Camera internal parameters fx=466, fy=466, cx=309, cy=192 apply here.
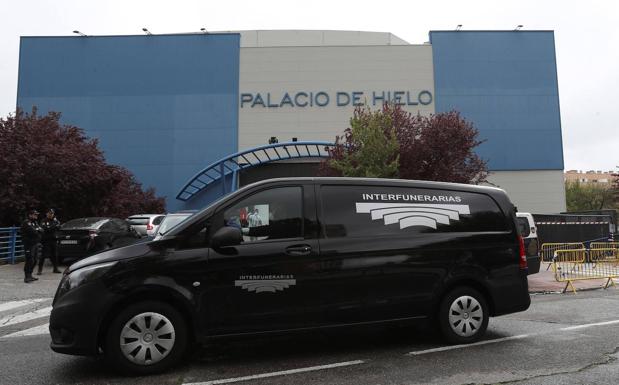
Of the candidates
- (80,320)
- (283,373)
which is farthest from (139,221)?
(283,373)

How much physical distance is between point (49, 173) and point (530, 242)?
16.0 metres

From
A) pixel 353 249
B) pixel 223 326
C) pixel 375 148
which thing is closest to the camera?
pixel 223 326

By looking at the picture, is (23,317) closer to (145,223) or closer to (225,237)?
(225,237)

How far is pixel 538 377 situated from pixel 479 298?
134 centimetres

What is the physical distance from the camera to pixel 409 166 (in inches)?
631

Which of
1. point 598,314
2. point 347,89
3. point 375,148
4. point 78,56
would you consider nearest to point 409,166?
point 375,148

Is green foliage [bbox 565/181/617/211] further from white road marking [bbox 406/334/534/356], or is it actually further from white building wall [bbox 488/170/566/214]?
white road marking [bbox 406/334/534/356]

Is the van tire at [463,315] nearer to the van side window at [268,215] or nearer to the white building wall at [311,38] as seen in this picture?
the van side window at [268,215]

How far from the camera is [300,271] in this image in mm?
4707

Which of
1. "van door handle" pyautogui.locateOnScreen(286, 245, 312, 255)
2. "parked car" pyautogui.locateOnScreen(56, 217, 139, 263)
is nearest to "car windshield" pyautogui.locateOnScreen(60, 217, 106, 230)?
"parked car" pyautogui.locateOnScreen(56, 217, 139, 263)

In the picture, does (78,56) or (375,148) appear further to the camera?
(78,56)

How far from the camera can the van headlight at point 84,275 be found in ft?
14.2

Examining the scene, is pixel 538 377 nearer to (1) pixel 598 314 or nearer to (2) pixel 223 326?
(2) pixel 223 326

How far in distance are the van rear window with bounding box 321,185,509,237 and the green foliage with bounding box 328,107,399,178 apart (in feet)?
30.3
